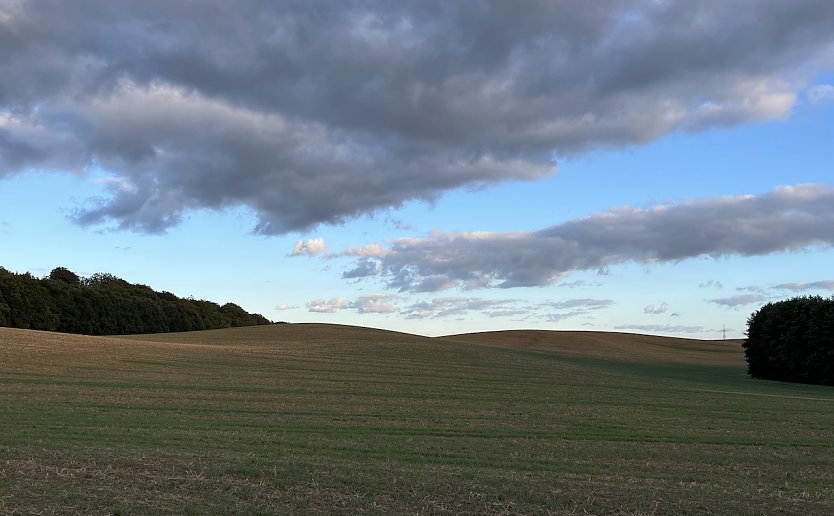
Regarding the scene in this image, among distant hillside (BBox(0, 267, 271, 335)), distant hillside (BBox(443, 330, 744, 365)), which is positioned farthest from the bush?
distant hillside (BBox(0, 267, 271, 335))

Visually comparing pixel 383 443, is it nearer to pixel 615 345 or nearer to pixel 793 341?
pixel 793 341

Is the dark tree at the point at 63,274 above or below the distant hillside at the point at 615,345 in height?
above

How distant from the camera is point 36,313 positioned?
8781 centimetres

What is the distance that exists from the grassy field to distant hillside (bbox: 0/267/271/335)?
2040 inches

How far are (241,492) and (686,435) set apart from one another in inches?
575

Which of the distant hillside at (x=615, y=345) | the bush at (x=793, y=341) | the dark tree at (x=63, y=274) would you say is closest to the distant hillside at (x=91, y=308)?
the dark tree at (x=63, y=274)

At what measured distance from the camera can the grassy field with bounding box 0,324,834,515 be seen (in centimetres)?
998

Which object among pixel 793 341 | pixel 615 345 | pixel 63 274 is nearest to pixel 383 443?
pixel 793 341

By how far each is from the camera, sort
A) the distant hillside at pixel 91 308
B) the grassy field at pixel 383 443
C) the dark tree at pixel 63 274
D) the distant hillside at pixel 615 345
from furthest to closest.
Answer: the dark tree at pixel 63 274 → the distant hillside at pixel 615 345 → the distant hillside at pixel 91 308 → the grassy field at pixel 383 443

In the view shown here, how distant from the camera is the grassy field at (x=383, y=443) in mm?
9984

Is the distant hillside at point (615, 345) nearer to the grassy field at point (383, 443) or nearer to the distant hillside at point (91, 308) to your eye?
the distant hillside at point (91, 308)

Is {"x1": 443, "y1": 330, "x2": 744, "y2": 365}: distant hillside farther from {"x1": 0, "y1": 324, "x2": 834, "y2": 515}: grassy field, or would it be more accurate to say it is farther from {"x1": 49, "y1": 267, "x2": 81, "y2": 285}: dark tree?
{"x1": 49, "y1": 267, "x2": 81, "y2": 285}: dark tree

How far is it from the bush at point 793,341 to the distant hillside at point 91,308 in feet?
271

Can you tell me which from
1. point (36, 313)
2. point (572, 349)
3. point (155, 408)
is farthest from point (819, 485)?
point (36, 313)
